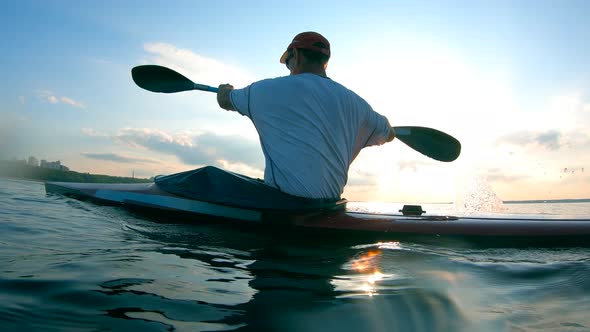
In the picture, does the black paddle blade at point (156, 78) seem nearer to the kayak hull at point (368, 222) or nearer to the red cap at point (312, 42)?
the kayak hull at point (368, 222)

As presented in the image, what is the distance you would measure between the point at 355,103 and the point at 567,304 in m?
2.22

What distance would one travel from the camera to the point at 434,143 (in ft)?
16.3

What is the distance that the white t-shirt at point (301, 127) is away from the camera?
3078 mm

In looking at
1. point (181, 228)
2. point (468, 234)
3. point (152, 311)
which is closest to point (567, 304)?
point (468, 234)

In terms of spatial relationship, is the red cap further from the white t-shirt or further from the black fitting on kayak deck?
the black fitting on kayak deck

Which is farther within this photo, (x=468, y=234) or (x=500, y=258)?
(x=468, y=234)

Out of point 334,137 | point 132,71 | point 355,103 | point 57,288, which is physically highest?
point 132,71

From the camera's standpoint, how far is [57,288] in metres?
1.51

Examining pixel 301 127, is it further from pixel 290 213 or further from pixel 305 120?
pixel 290 213

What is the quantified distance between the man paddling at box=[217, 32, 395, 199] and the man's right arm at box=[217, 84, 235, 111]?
54mm

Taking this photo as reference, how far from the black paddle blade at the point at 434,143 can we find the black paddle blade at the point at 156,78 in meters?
2.93

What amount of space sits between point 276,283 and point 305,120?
1601 mm

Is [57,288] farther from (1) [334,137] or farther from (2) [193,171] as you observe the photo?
(1) [334,137]

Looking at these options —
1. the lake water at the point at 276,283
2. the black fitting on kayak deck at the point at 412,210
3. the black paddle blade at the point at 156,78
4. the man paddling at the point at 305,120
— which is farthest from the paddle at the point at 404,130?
the lake water at the point at 276,283
